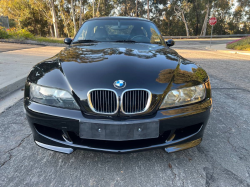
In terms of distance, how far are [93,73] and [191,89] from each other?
0.91 meters

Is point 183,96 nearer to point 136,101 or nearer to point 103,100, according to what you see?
point 136,101

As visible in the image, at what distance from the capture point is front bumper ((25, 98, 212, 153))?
163 centimetres

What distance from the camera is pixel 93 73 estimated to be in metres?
1.76

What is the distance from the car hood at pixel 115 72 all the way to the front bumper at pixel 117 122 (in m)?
0.20

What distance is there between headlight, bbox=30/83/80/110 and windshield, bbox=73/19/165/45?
4.80ft

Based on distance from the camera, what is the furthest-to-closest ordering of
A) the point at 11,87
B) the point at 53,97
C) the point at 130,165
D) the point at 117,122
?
the point at 11,87 → the point at 130,165 → the point at 53,97 → the point at 117,122

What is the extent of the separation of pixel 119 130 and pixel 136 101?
0.92 feet

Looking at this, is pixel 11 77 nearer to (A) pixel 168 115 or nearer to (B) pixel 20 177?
(B) pixel 20 177

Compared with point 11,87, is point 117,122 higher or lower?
higher

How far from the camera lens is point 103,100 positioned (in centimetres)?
162

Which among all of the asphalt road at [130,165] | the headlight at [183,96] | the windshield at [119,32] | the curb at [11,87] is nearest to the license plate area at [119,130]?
the headlight at [183,96]

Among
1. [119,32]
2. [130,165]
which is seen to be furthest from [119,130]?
[119,32]

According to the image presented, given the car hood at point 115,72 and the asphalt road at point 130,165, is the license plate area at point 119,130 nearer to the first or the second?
the car hood at point 115,72

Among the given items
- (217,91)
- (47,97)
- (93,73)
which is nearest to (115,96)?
(93,73)
